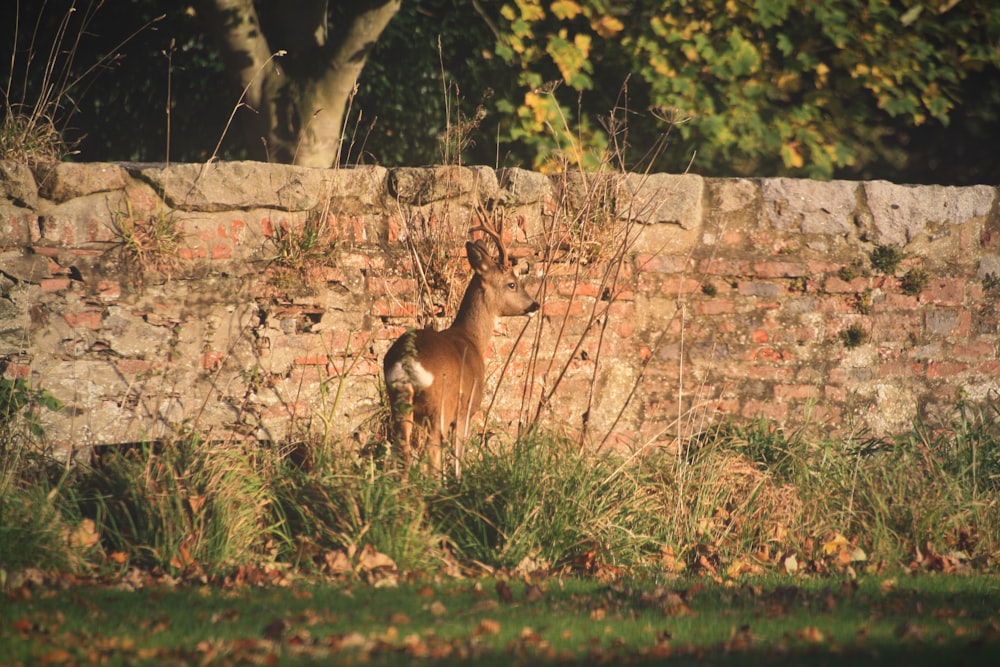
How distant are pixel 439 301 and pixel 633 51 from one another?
455cm

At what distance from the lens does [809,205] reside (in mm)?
7117

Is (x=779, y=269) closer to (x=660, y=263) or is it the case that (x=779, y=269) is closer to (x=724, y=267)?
(x=724, y=267)

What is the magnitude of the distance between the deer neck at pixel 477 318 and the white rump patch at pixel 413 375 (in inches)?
25.0

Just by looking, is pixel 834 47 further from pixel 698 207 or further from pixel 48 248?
pixel 48 248

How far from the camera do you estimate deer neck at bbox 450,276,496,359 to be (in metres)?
6.18

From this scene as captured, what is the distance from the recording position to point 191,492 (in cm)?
504

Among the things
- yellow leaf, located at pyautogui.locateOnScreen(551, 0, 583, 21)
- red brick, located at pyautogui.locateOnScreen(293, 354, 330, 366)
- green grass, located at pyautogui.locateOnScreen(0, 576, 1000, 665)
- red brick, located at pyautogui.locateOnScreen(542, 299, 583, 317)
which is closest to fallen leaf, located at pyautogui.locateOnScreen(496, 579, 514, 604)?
green grass, located at pyautogui.locateOnScreen(0, 576, 1000, 665)

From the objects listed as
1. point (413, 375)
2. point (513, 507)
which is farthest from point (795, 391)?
point (413, 375)

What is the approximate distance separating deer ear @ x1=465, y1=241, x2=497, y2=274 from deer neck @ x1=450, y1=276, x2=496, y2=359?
0.07 m

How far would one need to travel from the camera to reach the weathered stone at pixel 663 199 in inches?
267

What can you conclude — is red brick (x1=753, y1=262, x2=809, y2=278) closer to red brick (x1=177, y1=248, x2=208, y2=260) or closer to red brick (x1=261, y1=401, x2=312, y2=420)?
red brick (x1=261, y1=401, x2=312, y2=420)

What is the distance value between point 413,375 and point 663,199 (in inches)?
89.5

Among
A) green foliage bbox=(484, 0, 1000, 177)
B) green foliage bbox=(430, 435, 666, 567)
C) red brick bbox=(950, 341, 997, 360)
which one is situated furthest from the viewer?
green foliage bbox=(484, 0, 1000, 177)

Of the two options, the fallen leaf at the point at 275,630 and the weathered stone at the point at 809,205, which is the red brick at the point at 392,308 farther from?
the fallen leaf at the point at 275,630
